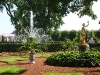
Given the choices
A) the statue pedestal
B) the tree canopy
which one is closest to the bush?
the statue pedestal

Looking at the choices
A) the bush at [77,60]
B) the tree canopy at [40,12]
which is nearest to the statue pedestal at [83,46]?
the bush at [77,60]

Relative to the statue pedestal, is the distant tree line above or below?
above

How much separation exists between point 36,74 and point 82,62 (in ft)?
11.7

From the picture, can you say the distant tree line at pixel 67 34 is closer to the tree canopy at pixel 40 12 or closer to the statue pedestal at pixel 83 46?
the tree canopy at pixel 40 12

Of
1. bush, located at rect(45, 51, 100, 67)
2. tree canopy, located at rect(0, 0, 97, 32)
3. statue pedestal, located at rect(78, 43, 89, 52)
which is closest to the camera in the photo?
bush, located at rect(45, 51, 100, 67)

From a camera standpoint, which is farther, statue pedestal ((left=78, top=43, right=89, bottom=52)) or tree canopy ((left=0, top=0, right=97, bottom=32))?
tree canopy ((left=0, top=0, right=97, bottom=32))

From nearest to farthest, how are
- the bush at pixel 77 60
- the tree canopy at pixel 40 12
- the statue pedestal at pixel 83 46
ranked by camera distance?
the bush at pixel 77 60 < the statue pedestal at pixel 83 46 < the tree canopy at pixel 40 12

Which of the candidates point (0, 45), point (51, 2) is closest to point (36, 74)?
Answer: point (51, 2)

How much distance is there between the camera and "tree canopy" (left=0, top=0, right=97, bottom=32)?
1688 inches

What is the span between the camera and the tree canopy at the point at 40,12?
42875mm

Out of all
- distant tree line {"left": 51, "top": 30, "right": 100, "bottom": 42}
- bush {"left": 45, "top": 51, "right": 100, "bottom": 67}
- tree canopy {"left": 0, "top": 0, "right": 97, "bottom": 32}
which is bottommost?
bush {"left": 45, "top": 51, "right": 100, "bottom": 67}

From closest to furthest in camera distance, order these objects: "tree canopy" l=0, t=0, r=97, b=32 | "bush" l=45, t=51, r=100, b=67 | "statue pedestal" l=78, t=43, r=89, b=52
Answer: "bush" l=45, t=51, r=100, b=67 < "statue pedestal" l=78, t=43, r=89, b=52 < "tree canopy" l=0, t=0, r=97, b=32

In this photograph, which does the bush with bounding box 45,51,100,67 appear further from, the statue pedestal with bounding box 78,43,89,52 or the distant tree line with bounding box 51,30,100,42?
the distant tree line with bounding box 51,30,100,42

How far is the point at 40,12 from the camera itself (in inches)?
1725
